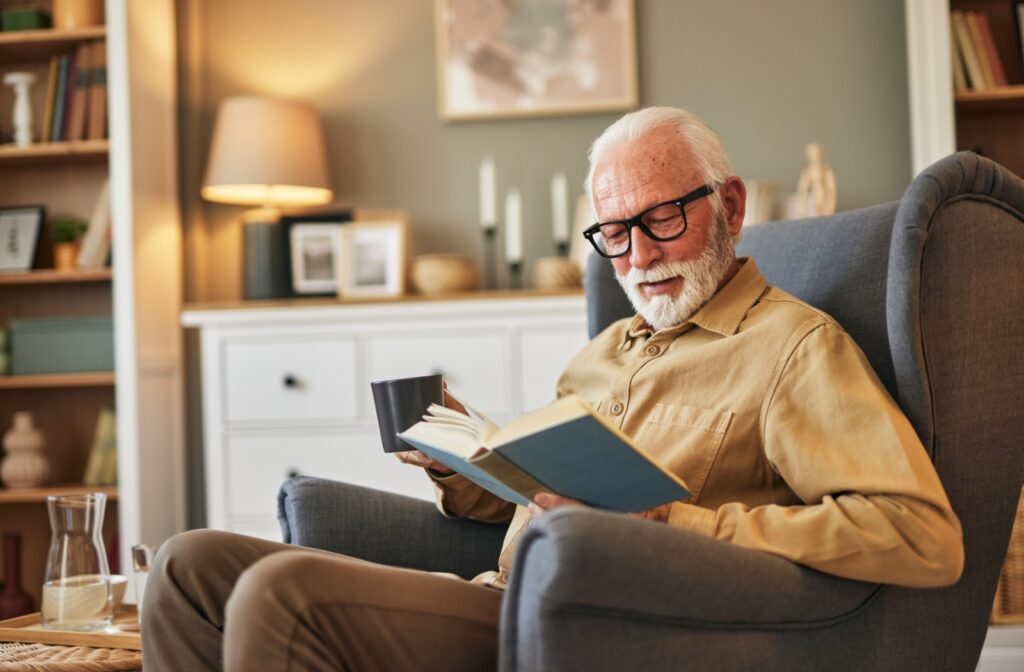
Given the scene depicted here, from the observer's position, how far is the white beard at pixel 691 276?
1.57m

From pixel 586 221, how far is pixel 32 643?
81.0 inches

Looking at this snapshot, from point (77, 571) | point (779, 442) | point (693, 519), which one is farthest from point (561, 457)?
point (77, 571)

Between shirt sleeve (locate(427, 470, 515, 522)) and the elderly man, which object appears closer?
the elderly man

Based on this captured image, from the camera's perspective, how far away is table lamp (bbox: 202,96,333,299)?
10.6 feet

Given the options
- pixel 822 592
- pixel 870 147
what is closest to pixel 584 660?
pixel 822 592

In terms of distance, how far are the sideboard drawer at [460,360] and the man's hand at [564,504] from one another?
165 cm

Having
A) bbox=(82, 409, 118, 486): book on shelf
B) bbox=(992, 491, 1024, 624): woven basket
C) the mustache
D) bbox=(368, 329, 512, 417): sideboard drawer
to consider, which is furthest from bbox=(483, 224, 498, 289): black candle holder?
the mustache

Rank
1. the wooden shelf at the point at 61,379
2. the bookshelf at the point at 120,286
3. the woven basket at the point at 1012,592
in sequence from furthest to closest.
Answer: the wooden shelf at the point at 61,379
the bookshelf at the point at 120,286
the woven basket at the point at 1012,592

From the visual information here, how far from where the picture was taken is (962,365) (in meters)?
1.33

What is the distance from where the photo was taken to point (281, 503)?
170 centimetres

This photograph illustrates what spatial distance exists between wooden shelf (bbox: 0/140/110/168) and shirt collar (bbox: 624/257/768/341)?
2.32m

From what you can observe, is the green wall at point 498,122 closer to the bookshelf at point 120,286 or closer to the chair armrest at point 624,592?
the bookshelf at point 120,286

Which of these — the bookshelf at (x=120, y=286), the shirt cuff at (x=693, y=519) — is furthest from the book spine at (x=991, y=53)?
the bookshelf at (x=120, y=286)

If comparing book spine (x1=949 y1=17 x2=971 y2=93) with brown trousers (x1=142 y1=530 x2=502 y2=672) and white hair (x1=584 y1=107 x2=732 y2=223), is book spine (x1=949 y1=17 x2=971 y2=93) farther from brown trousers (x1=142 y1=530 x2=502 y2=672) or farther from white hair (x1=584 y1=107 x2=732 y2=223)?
brown trousers (x1=142 y1=530 x2=502 y2=672)
